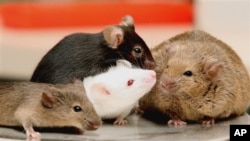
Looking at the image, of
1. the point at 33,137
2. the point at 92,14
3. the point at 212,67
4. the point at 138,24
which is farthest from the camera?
the point at 92,14

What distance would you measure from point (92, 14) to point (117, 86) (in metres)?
0.45

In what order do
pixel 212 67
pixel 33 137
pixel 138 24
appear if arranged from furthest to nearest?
pixel 138 24
pixel 212 67
pixel 33 137

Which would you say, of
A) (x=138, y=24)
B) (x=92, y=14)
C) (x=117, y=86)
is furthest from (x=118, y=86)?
(x=92, y=14)

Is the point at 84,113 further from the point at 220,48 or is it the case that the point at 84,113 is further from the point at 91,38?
the point at 220,48

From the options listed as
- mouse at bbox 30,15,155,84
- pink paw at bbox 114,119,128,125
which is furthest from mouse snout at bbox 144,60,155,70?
pink paw at bbox 114,119,128,125

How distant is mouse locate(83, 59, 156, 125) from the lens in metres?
0.99

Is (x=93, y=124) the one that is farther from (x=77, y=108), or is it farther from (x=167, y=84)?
(x=167, y=84)

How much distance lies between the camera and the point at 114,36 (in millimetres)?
1014

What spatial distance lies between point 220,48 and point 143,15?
25 centimetres

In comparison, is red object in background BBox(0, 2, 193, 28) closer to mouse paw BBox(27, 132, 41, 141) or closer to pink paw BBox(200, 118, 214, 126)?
pink paw BBox(200, 118, 214, 126)

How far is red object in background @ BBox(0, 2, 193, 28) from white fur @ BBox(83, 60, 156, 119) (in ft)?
0.79

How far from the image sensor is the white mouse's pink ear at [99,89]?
98cm

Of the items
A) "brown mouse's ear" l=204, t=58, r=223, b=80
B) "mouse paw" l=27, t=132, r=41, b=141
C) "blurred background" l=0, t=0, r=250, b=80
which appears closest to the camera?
"mouse paw" l=27, t=132, r=41, b=141

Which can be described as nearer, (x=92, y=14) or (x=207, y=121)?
(x=207, y=121)
